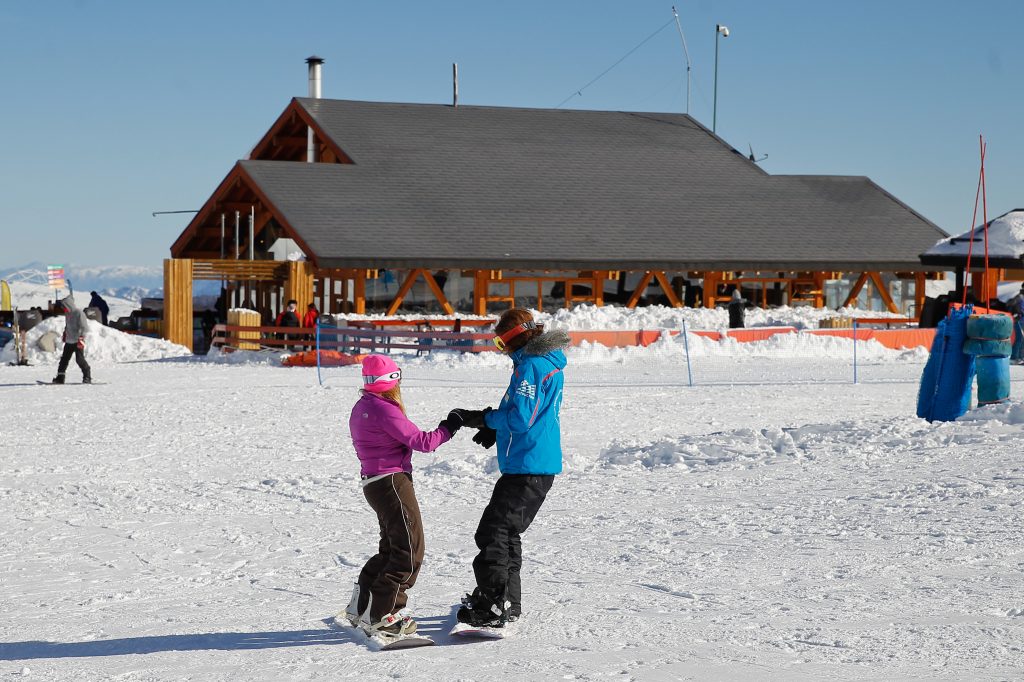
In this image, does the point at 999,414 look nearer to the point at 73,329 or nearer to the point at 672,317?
the point at 73,329

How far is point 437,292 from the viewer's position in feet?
105

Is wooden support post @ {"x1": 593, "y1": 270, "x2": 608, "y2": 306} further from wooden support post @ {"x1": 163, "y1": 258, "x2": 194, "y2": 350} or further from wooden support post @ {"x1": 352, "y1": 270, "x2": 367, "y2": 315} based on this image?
wooden support post @ {"x1": 163, "y1": 258, "x2": 194, "y2": 350}

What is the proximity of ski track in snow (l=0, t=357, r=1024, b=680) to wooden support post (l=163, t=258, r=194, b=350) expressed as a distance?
582 inches

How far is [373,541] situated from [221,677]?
311 centimetres

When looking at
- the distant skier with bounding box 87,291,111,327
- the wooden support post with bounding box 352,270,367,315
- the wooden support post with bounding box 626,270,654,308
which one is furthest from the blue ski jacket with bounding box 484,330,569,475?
the distant skier with bounding box 87,291,111,327

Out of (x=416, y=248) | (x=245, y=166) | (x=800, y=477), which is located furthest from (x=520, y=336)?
(x=245, y=166)

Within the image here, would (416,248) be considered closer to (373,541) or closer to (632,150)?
(632,150)

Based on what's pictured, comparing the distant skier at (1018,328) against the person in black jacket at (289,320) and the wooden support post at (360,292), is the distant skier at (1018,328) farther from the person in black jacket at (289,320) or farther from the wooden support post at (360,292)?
the wooden support post at (360,292)

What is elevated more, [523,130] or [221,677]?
[523,130]

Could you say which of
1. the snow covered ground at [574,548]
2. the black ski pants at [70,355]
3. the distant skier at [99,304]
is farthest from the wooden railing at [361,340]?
the distant skier at [99,304]

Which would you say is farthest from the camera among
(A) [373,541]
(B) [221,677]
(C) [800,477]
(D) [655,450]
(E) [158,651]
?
(D) [655,450]

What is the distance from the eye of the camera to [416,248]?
31250 millimetres

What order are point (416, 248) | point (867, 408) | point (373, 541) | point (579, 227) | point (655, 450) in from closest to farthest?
point (373, 541), point (655, 450), point (867, 408), point (416, 248), point (579, 227)

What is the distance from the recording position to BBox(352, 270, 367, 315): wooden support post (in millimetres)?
31516
